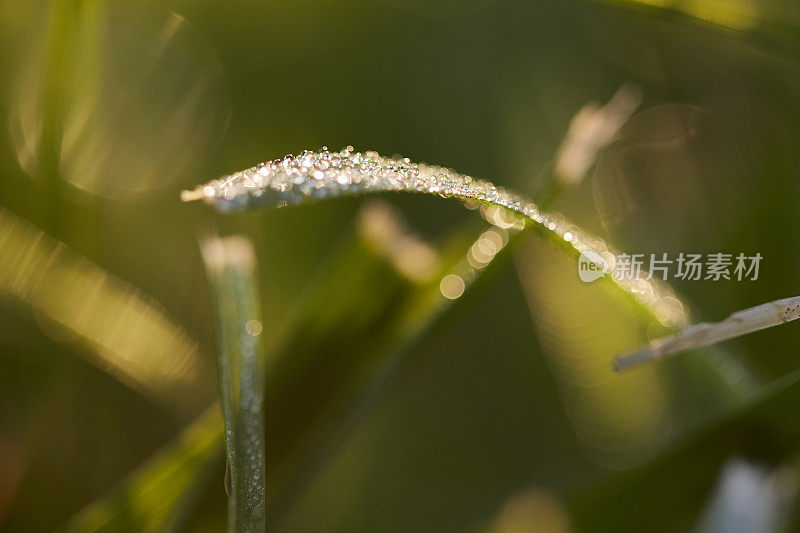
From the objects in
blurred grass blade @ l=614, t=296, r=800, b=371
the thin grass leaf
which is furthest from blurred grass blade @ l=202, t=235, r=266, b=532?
blurred grass blade @ l=614, t=296, r=800, b=371

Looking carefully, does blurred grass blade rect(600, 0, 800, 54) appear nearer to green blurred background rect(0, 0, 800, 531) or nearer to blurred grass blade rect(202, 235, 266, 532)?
green blurred background rect(0, 0, 800, 531)

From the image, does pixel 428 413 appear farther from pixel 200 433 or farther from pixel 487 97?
pixel 487 97

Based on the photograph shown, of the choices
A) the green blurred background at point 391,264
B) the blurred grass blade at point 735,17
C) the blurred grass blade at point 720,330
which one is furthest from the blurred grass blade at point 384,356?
the blurred grass blade at point 735,17

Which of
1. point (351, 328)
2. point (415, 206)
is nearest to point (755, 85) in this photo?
point (415, 206)

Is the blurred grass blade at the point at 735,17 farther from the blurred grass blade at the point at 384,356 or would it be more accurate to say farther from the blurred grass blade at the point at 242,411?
the blurred grass blade at the point at 242,411

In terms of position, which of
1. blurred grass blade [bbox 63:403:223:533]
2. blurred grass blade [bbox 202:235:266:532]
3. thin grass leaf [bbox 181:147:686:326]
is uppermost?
thin grass leaf [bbox 181:147:686:326]

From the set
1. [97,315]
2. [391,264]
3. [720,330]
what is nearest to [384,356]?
[391,264]

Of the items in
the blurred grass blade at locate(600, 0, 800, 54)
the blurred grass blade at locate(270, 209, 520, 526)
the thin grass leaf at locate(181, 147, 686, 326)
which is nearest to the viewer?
the thin grass leaf at locate(181, 147, 686, 326)

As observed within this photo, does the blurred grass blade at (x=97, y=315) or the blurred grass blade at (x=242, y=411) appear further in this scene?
the blurred grass blade at (x=97, y=315)
